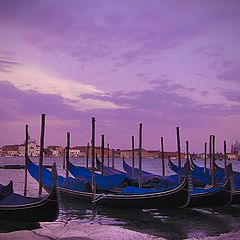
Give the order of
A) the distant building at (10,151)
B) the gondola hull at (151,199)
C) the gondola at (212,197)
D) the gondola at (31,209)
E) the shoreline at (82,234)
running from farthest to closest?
the distant building at (10,151) → the gondola at (212,197) → the gondola hull at (151,199) → the gondola at (31,209) → the shoreline at (82,234)

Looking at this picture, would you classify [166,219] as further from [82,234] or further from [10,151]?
[10,151]

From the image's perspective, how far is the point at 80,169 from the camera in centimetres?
1911

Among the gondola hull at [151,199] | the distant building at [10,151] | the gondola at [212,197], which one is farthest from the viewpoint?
the distant building at [10,151]

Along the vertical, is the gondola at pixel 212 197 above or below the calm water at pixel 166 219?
above

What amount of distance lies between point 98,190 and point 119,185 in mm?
857

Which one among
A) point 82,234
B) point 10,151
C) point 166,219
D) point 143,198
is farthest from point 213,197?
point 10,151

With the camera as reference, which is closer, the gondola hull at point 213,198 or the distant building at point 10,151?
the gondola hull at point 213,198

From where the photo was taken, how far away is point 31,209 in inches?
398

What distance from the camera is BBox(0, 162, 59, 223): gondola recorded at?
10.0 meters

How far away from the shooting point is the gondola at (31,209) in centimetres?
1003

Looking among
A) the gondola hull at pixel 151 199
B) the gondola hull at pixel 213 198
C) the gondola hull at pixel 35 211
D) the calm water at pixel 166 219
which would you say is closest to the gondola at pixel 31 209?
the gondola hull at pixel 35 211

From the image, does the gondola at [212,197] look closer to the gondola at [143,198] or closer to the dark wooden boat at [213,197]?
the dark wooden boat at [213,197]

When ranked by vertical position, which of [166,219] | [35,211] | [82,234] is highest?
[35,211]

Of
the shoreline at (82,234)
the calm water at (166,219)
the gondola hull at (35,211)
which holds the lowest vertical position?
the calm water at (166,219)
